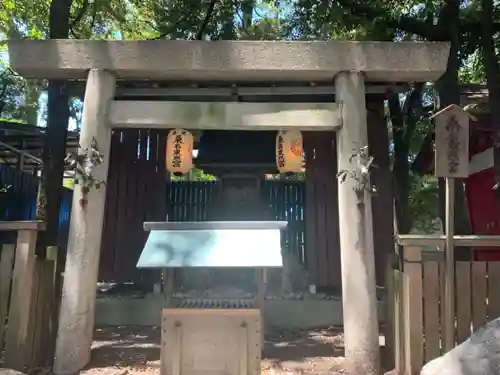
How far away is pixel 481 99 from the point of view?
9.02 m

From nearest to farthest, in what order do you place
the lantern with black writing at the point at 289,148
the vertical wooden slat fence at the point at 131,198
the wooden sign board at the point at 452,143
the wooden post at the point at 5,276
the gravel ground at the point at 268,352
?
the wooden sign board at the point at 452,143
the wooden post at the point at 5,276
the gravel ground at the point at 268,352
the lantern with black writing at the point at 289,148
the vertical wooden slat fence at the point at 131,198

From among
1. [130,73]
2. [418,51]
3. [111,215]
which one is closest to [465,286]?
[418,51]

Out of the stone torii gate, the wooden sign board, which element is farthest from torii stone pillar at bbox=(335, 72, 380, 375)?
the wooden sign board

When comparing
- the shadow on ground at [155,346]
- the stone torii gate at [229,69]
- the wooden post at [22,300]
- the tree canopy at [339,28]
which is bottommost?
the shadow on ground at [155,346]

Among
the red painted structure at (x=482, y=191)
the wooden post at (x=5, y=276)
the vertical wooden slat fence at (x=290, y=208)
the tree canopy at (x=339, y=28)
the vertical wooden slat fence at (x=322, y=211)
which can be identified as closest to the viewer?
the wooden post at (x=5, y=276)

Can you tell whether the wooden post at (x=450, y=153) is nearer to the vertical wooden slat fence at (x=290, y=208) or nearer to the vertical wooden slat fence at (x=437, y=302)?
the vertical wooden slat fence at (x=437, y=302)

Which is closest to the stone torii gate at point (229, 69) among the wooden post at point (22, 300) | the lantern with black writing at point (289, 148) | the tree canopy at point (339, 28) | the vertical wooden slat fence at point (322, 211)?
the lantern with black writing at point (289, 148)

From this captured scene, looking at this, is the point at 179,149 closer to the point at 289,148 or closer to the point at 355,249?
the point at 289,148

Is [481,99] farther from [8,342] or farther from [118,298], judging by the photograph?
[8,342]

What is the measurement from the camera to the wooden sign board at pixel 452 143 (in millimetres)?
4996

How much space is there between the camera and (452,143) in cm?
505

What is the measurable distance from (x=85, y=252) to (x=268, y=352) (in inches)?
108

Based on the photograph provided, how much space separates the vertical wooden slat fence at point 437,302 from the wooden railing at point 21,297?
410 centimetres

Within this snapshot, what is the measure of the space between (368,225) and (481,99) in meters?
4.93
